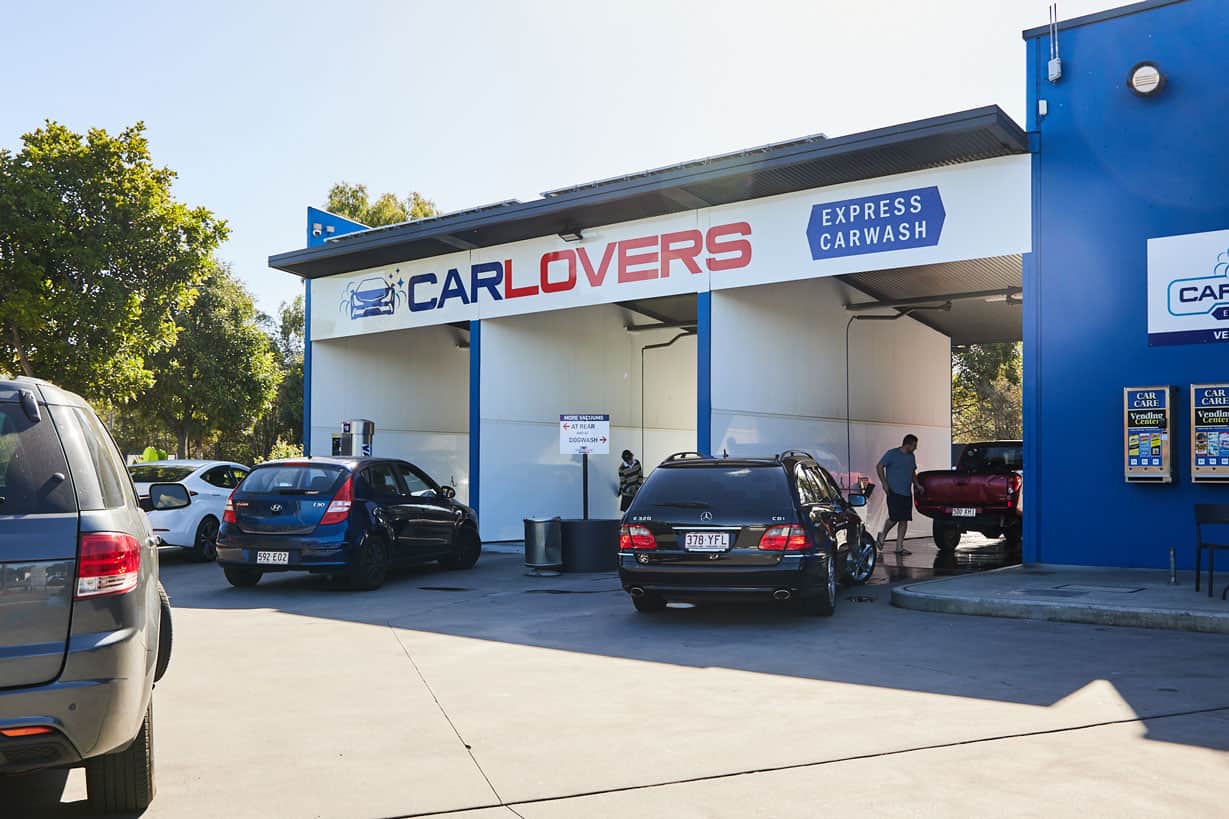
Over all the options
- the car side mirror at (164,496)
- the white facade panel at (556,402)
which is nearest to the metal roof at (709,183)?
the white facade panel at (556,402)

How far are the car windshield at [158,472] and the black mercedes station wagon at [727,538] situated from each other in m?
8.93

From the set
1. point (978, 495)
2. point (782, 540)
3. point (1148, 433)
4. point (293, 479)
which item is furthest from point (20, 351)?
point (1148, 433)

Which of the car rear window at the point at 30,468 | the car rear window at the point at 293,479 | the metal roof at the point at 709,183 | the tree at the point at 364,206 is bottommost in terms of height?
the car rear window at the point at 293,479

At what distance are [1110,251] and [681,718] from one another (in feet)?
30.5

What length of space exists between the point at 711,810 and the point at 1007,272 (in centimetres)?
1452

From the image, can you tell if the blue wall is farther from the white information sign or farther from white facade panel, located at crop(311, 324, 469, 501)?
white facade panel, located at crop(311, 324, 469, 501)

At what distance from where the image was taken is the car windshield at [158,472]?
51.4 ft

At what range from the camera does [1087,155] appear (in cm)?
1267

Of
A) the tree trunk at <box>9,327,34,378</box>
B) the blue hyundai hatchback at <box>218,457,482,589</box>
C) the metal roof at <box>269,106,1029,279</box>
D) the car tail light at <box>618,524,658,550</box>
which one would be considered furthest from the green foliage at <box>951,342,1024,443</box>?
the car tail light at <box>618,524,658,550</box>

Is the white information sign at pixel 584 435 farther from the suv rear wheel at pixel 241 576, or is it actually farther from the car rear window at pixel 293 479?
the suv rear wheel at pixel 241 576

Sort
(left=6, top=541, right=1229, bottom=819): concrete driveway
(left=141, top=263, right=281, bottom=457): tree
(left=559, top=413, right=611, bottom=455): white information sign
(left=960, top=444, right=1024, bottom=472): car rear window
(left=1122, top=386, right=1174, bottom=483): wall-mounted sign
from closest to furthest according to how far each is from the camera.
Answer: (left=6, top=541, right=1229, bottom=819): concrete driveway, (left=1122, top=386, right=1174, bottom=483): wall-mounted sign, (left=559, top=413, right=611, bottom=455): white information sign, (left=960, top=444, right=1024, bottom=472): car rear window, (left=141, top=263, right=281, bottom=457): tree

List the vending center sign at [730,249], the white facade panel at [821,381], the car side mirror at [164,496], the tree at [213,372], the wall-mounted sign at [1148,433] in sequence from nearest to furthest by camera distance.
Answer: the car side mirror at [164,496], the wall-mounted sign at [1148,433], the vending center sign at [730,249], the white facade panel at [821,381], the tree at [213,372]

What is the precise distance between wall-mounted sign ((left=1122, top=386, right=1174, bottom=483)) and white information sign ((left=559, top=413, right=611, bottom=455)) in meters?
6.75

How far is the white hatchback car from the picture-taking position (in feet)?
49.5
